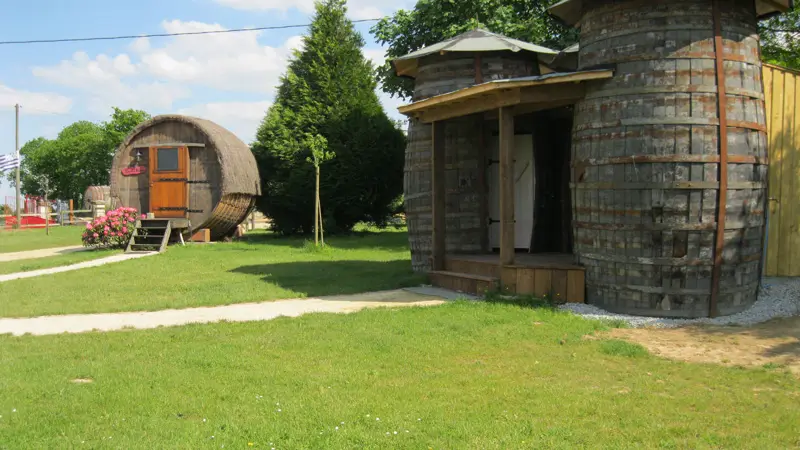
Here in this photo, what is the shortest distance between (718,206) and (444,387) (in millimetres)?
4343

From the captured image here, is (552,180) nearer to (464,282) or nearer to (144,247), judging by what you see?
(464,282)

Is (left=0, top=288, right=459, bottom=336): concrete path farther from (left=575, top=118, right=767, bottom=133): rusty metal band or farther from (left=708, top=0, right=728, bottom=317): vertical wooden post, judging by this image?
(left=708, top=0, right=728, bottom=317): vertical wooden post

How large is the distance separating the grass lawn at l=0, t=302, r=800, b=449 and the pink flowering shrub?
1137cm

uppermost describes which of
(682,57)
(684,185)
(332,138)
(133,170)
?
(332,138)

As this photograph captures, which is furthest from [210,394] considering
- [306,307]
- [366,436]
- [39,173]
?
[39,173]

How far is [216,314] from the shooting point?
8172mm

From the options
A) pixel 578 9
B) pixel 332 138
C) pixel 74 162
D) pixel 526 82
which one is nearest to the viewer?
pixel 526 82

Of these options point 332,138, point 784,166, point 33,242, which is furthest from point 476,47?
point 33,242

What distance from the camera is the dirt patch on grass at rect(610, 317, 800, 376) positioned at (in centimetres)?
591

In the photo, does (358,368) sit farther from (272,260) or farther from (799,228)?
(272,260)

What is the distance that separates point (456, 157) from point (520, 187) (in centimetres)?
121

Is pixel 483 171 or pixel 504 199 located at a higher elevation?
pixel 483 171

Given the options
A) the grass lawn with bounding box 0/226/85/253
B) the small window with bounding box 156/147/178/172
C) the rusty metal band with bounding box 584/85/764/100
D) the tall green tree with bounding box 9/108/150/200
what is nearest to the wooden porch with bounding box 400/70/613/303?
the rusty metal band with bounding box 584/85/764/100

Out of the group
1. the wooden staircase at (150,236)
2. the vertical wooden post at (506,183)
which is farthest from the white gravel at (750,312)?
the wooden staircase at (150,236)
